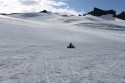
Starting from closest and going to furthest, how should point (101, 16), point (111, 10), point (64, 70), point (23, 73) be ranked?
point (23, 73) < point (64, 70) < point (101, 16) < point (111, 10)

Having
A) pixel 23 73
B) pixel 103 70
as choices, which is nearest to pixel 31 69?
pixel 23 73

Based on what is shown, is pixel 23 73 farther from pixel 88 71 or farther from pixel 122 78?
pixel 122 78

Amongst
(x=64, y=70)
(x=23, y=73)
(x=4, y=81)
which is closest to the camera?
(x=4, y=81)

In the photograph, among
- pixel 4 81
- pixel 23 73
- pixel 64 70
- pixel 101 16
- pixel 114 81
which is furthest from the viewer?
pixel 101 16

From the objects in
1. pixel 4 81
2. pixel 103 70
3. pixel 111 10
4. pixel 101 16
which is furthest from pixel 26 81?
pixel 111 10

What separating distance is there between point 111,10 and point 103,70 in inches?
3534

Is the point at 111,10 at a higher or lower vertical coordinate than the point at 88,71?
higher

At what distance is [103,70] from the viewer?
11.0m

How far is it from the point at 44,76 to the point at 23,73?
3.20 feet

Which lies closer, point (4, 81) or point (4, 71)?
point (4, 81)

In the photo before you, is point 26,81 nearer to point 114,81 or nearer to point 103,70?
point 114,81

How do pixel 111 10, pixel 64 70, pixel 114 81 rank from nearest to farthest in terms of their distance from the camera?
pixel 114 81 → pixel 64 70 → pixel 111 10

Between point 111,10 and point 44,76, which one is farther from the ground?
point 111,10

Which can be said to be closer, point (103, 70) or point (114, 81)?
point (114, 81)
